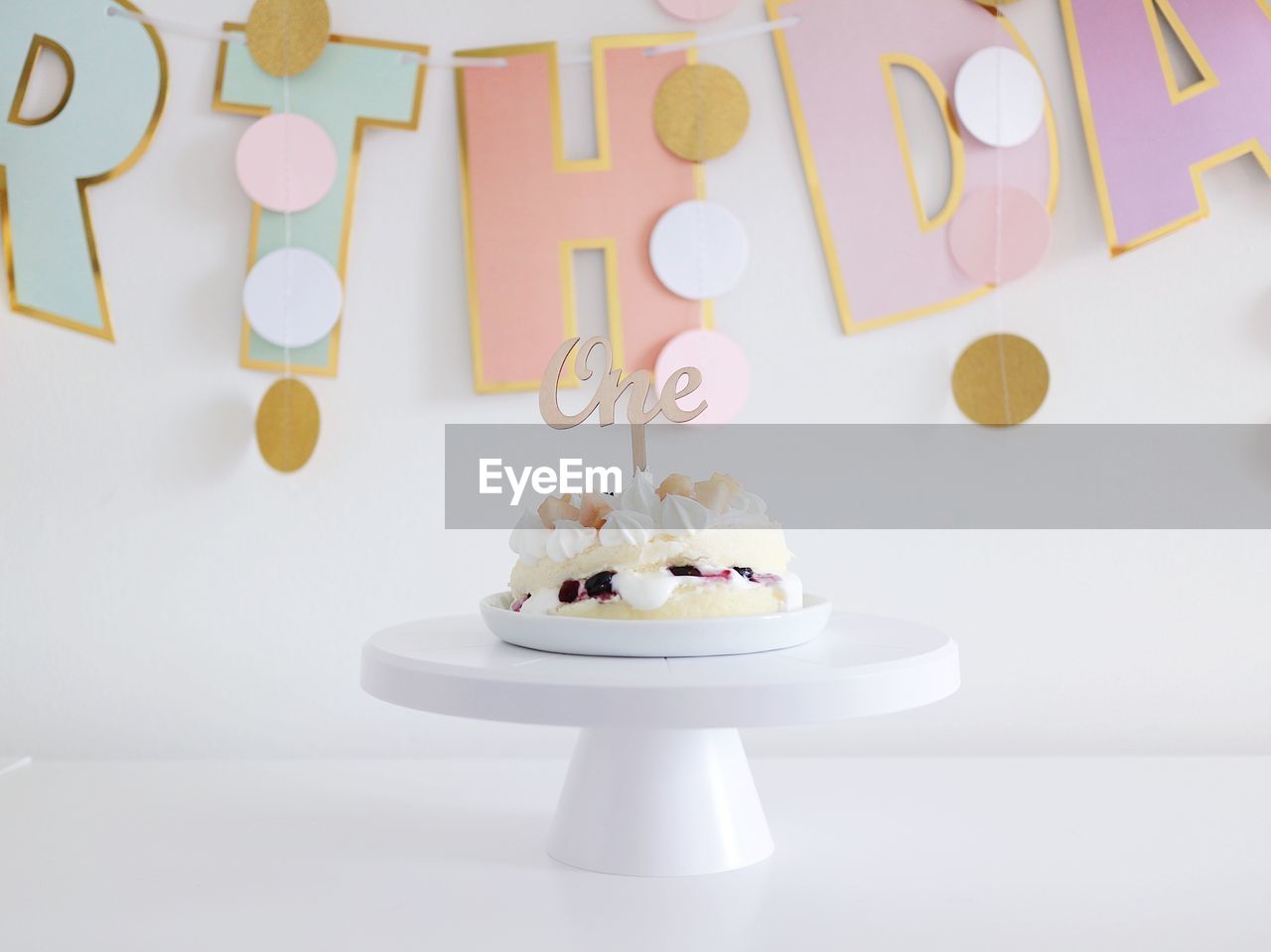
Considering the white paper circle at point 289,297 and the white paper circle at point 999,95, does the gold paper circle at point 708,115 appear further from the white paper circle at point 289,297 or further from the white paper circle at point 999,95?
the white paper circle at point 289,297

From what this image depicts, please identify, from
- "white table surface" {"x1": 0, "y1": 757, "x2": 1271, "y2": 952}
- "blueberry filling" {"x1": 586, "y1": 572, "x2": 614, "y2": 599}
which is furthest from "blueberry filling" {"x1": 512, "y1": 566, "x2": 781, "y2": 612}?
"white table surface" {"x1": 0, "y1": 757, "x2": 1271, "y2": 952}

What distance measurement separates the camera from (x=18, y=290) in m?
1.65

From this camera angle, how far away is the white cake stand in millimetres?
877

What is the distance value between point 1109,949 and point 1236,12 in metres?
1.29

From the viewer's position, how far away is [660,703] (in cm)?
87

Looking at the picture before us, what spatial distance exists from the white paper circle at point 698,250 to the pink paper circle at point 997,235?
0.31 m

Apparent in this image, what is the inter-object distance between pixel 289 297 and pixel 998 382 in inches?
39.0

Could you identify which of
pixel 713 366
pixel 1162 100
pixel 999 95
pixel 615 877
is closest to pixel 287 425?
pixel 713 366

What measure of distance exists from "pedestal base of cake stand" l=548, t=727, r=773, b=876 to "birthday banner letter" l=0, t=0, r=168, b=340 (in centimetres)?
103

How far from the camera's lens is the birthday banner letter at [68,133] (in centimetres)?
164

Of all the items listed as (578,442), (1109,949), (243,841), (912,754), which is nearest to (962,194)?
(578,442)

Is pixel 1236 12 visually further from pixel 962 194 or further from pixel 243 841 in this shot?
pixel 243 841

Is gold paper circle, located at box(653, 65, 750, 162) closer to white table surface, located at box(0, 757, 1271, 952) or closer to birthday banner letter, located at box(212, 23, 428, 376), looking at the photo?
birthday banner letter, located at box(212, 23, 428, 376)

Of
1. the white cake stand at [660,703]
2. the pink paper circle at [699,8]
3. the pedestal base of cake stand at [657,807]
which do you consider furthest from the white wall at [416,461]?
the pedestal base of cake stand at [657,807]
